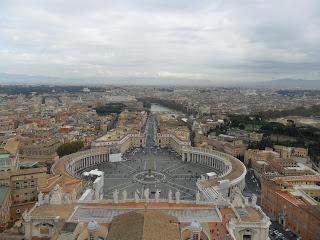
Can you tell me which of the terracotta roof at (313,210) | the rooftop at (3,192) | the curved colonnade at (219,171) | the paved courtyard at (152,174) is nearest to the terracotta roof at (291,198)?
the terracotta roof at (313,210)

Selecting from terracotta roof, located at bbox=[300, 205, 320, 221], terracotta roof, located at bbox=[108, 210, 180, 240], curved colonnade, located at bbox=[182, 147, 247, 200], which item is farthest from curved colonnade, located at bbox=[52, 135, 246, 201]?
terracotta roof, located at bbox=[108, 210, 180, 240]

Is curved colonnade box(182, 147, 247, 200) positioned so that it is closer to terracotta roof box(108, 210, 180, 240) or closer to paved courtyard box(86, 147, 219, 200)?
paved courtyard box(86, 147, 219, 200)

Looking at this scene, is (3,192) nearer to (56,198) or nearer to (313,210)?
(56,198)

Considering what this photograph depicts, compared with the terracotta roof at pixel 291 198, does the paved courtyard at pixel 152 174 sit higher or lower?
lower

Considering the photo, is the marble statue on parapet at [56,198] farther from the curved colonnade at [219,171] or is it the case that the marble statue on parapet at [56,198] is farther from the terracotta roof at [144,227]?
the curved colonnade at [219,171]

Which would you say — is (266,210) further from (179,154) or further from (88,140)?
(88,140)

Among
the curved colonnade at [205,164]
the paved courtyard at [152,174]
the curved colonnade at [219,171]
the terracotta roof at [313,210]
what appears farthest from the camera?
the paved courtyard at [152,174]
